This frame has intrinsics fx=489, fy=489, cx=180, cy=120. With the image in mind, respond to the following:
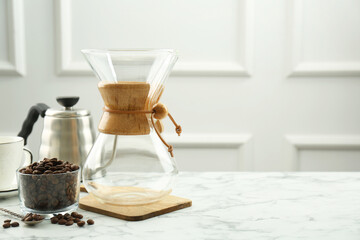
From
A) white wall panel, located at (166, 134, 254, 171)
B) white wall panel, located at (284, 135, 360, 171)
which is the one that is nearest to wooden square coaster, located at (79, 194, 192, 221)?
white wall panel, located at (166, 134, 254, 171)

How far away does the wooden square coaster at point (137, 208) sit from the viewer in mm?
849

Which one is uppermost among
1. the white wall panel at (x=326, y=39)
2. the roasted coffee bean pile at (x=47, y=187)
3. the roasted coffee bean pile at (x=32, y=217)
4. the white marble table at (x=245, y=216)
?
the white wall panel at (x=326, y=39)

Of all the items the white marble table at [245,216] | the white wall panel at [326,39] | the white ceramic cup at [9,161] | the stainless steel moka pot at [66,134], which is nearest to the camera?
the white marble table at [245,216]

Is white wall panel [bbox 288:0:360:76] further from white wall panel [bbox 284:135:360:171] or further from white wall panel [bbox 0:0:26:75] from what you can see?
white wall panel [bbox 0:0:26:75]

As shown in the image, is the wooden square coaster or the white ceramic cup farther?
the white ceramic cup

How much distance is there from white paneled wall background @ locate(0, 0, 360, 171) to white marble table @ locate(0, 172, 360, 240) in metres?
0.84

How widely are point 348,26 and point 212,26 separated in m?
0.55

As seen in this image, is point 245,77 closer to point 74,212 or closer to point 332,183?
point 332,183

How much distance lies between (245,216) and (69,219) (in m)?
0.31

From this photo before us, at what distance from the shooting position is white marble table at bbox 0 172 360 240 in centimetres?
77

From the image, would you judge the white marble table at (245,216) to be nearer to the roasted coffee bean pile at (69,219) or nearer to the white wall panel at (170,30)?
the roasted coffee bean pile at (69,219)

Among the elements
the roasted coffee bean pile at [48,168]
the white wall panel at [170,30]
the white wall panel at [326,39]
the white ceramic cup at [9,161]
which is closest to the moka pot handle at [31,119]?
the white ceramic cup at [9,161]

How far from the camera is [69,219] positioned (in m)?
0.82

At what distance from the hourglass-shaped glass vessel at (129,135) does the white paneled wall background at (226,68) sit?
1071mm
